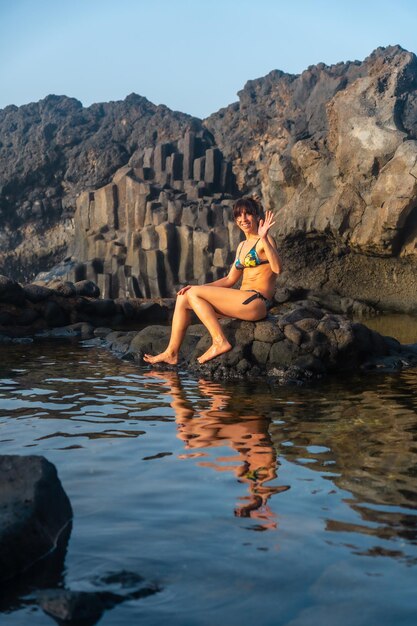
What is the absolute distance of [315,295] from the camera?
2256 centimetres

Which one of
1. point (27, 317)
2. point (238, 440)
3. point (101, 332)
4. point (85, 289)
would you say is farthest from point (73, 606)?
point (85, 289)

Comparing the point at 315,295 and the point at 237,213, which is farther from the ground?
the point at 237,213

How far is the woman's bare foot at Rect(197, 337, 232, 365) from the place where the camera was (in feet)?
30.2

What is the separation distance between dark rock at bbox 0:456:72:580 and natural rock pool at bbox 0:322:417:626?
106 millimetres

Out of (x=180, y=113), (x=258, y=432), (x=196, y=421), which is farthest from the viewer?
(x=180, y=113)

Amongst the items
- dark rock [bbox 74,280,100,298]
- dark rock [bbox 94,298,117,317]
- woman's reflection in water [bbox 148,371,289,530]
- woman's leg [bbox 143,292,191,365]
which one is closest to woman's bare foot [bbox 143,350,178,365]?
woman's leg [bbox 143,292,191,365]

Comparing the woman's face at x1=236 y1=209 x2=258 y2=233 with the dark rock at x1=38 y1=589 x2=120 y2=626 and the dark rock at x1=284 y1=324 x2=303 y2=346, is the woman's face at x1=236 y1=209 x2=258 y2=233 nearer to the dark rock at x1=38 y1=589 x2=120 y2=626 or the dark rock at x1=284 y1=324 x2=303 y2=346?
the dark rock at x1=284 y1=324 x2=303 y2=346

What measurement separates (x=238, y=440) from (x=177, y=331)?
4.39 m

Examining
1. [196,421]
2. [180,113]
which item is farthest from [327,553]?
[180,113]

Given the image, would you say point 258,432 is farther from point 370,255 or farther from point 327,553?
point 370,255

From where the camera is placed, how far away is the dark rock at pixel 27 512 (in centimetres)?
310

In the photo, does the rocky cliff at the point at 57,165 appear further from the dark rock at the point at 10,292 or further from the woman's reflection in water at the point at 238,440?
the woman's reflection in water at the point at 238,440

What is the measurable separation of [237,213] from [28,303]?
7521mm

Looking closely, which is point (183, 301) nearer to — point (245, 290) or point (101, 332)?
point (245, 290)
